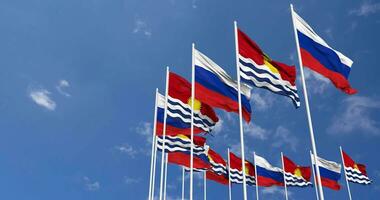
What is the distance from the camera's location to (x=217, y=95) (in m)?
18.0

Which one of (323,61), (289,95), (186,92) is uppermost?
(186,92)

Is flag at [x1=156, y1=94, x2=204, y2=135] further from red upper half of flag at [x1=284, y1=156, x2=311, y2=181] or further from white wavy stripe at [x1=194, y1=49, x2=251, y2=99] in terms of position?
red upper half of flag at [x1=284, y1=156, x2=311, y2=181]

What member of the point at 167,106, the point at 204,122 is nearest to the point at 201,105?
the point at 204,122

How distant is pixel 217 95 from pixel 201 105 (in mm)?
3006

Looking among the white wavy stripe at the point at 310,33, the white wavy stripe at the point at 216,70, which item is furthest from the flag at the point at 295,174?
the white wavy stripe at the point at 310,33

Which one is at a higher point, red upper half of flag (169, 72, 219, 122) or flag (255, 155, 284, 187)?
red upper half of flag (169, 72, 219, 122)

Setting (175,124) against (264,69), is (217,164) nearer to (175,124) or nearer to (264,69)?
(175,124)

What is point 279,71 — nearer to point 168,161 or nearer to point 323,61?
point 323,61

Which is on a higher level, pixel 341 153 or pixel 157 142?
pixel 341 153

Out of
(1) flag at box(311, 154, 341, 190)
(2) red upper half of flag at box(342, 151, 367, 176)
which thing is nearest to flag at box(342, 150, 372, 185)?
(2) red upper half of flag at box(342, 151, 367, 176)

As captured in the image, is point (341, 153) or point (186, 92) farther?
point (341, 153)

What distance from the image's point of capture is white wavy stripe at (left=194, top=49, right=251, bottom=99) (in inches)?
712

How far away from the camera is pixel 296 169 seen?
117 feet

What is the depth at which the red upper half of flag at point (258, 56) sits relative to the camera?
16781 mm
